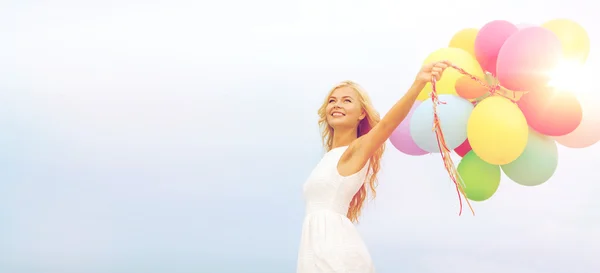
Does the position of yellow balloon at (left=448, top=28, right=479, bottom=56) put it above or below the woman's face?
above

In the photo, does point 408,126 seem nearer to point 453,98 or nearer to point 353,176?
point 453,98

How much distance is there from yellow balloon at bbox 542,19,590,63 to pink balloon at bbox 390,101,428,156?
29.2 inches

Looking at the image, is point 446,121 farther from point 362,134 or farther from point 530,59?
point 362,134

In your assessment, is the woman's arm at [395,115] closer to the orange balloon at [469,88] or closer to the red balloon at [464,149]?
the orange balloon at [469,88]

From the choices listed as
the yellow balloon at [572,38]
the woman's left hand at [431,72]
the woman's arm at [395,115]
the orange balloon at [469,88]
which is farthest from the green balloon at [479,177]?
the woman's left hand at [431,72]

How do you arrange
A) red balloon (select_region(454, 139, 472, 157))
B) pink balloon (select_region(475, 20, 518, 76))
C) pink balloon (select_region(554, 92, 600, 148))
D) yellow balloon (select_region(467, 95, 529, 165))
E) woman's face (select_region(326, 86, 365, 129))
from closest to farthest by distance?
1. woman's face (select_region(326, 86, 365, 129))
2. yellow balloon (select_region(467, 95, 529, 165))
3. pink balloon (select_region(554, 92, 600, 148))
4. pink balloon (select_region(475, 20, 518, 76))
5. red balloon (select_region(454, 139, 472, 157))

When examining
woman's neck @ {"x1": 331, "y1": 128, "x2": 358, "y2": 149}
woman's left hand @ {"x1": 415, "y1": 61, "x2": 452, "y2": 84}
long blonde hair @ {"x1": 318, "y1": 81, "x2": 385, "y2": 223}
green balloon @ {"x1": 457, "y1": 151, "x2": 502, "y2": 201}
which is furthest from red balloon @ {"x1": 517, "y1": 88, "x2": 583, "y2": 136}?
woman's left hand @ {"x1": 415, "y1": 61, "x2": 452, "y2": 84}

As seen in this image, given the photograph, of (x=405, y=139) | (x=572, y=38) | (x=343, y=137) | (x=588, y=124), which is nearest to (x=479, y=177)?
(x=405, y=139)

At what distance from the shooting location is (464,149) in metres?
3.58

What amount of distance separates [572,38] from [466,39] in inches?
21.0

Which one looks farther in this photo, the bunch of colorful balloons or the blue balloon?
the blue balloon

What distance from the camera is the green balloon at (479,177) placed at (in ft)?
11.4

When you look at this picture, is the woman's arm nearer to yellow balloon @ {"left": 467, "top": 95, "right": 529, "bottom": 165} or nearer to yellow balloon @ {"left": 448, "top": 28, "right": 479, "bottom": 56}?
yellow balloon @ {"left": 467, "top": 95, "right": 529, "bottom": 165}

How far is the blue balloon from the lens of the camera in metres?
3.32
